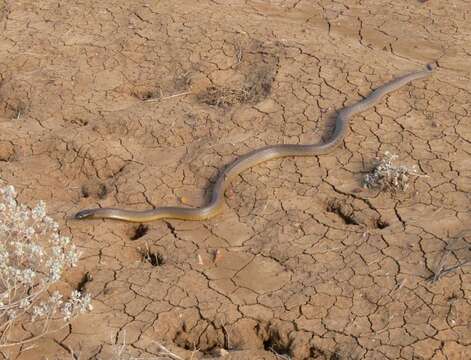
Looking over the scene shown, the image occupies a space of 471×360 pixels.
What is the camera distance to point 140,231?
19.7 ft

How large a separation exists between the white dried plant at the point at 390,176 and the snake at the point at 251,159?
67 cm

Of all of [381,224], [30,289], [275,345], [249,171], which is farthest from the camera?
[249,171]

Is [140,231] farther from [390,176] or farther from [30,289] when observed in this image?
[390,176]

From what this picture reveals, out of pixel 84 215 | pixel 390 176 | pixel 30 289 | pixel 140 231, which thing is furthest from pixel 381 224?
pixel 30 289

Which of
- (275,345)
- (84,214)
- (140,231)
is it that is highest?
(275,345)

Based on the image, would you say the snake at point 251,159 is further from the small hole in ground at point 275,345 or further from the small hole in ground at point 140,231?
the small hole in ground at point 275,345

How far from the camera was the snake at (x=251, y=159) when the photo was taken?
237 inches

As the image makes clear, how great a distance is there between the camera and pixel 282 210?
235 inches

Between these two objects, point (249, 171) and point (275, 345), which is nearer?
point (275, 345)

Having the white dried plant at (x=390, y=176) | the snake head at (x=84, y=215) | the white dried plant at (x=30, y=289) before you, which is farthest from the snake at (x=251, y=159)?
the white dried plant at (x=30, y=289)

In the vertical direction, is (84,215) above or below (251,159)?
below

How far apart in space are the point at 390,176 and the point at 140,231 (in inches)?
87.3

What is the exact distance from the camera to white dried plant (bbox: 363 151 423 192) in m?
5.99

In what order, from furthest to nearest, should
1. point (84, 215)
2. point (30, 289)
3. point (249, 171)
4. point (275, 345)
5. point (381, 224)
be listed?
1. point (249, 171)
2. point (84, 215)
3. point (381, 224)
4. point (30, 289)
5. point (275, 345)
